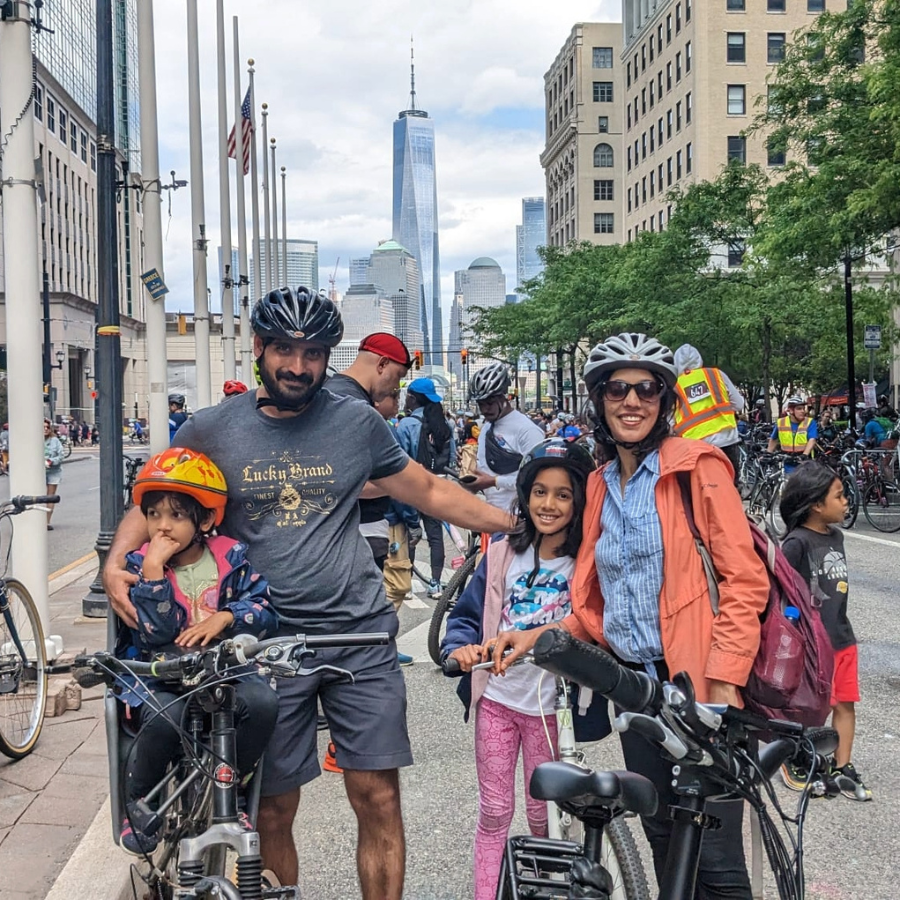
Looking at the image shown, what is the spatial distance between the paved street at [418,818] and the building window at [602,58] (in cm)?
10004

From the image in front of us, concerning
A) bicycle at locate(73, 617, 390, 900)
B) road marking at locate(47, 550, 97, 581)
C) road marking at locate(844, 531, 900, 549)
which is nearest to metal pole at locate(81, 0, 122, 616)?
road marking at locate(47, 550, 97, 581)

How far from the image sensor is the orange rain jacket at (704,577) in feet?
9.14

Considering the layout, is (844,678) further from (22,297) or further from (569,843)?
(22,297)

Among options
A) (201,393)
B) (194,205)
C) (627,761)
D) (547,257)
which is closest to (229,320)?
(201,393)

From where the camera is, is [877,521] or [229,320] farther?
[229,320]

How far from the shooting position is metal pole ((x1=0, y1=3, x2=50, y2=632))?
22.1ft

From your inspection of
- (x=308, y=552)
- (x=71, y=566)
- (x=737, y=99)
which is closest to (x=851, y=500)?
(x=71, y=566)

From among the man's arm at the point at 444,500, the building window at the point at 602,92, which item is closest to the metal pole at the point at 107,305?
the man's arm at the point at 444,500

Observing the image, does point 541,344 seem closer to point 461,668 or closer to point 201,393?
point 201,393

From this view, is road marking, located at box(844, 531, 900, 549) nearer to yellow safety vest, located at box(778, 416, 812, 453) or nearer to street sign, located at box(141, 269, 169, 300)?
yellow safety vest, located at box(778, 416, 812, 453)

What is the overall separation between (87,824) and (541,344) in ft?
177

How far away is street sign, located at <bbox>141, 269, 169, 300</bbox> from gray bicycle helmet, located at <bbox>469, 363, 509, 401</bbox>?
7.19 m

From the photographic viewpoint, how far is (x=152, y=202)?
571 inches

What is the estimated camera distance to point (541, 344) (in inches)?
2272
